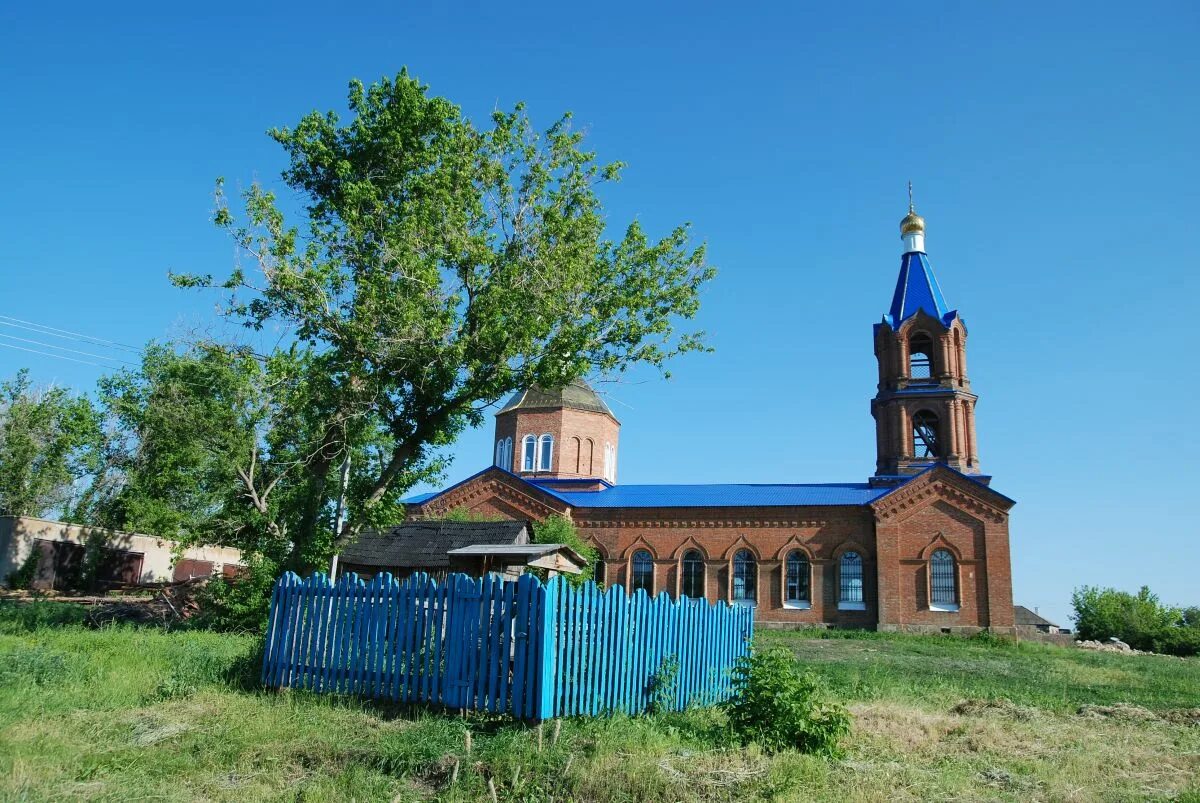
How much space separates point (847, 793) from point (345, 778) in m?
4.11

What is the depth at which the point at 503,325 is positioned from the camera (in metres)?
15.0

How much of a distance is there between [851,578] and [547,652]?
25.6 metres

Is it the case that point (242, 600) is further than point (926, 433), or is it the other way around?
point (926, 433)

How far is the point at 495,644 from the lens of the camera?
342 inches

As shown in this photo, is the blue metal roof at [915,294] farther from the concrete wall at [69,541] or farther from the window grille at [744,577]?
the concrete wall at [69,541]

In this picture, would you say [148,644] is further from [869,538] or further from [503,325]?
[869,538]

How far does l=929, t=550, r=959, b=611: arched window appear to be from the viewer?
98.3 ft

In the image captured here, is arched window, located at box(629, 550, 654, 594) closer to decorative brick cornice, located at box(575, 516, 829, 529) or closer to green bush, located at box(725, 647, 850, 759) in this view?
decorative brick cornice, located at box(575, 516, 829, 529)

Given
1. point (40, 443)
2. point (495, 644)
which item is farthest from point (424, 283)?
point (40, 443)

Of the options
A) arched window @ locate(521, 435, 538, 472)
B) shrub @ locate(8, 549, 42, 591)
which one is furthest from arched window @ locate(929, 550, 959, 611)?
shrub @ locate(8, 549, 42, 591)

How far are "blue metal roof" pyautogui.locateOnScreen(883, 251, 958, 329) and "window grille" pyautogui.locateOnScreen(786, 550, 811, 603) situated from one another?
10514 millimetres

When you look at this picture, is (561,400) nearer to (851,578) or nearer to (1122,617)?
(851,578)

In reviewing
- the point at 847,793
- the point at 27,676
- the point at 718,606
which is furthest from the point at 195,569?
the point at 847,793

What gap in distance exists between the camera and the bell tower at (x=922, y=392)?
33000mm
